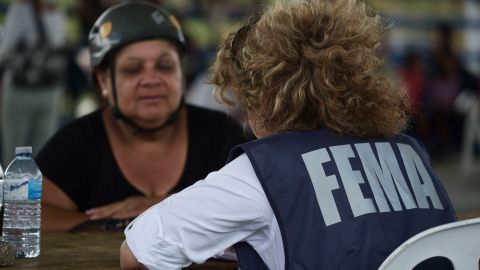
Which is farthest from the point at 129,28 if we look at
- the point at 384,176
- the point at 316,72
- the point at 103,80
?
the point at 384,176

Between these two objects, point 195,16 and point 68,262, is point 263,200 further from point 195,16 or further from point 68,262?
point 195,16

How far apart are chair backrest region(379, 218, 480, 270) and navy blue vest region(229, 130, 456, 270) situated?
0.14m

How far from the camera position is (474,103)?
41.3ft

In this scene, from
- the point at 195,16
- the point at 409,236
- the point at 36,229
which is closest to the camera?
the point at 409,236

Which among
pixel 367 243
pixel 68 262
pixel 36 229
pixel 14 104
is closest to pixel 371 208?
pixel 367 243

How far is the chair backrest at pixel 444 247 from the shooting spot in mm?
2219

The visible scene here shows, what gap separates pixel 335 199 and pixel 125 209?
Result: 1338 millimetres

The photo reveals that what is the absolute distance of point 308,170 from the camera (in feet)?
7.70

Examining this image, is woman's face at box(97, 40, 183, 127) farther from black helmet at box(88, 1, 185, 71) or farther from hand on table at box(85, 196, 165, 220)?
hand on table at box(85, 196, 165, 220)

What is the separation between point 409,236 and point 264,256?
1.19ft

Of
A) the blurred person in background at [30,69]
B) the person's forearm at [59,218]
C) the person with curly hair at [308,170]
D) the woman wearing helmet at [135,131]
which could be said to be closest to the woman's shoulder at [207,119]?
the woman wearing helmet at [135,131]

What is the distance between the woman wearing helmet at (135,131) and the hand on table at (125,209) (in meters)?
0.17

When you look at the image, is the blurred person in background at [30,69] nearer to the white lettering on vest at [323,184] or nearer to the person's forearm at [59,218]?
the person's forearm at [59,218]

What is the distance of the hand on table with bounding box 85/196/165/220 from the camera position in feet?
11.5
